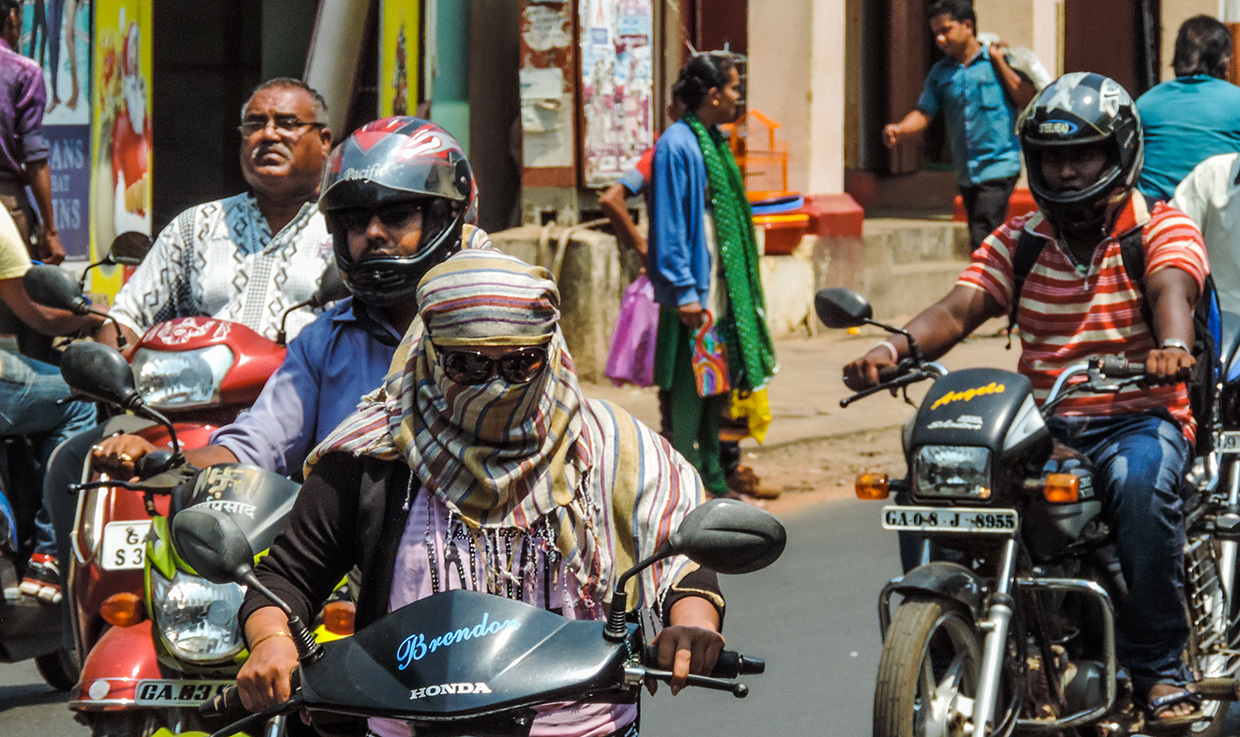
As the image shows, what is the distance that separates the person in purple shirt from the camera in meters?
6.99

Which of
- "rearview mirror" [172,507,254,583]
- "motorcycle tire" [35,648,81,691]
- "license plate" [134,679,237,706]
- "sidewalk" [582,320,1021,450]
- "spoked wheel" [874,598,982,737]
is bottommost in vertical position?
"motorcycle tire" [35,648,81,691]

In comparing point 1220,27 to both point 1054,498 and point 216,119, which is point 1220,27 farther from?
point 216,119

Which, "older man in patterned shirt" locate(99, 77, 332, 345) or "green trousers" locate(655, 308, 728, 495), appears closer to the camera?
"older man in patterned shirt" locate(99, 77, 332, 345)

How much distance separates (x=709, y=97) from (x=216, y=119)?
6715 mm

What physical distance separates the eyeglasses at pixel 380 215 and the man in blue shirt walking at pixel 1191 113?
13.2 feet

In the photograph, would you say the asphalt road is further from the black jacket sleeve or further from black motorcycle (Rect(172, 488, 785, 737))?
black motorcycle (Rect(172, 488, 785, 737))

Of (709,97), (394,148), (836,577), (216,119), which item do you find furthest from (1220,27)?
(216,119)

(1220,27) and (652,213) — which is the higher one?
(1220,27)

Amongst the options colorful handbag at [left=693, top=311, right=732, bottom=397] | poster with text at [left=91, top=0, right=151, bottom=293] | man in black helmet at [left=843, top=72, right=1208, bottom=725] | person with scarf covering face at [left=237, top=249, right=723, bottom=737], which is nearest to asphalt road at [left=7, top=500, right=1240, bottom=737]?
colorful handbag at [left=693, top=311, right=732, bottom=397]

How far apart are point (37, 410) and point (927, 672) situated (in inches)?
114

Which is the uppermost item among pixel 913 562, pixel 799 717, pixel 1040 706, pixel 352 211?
pixel 352 211

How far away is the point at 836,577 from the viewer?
6.71m

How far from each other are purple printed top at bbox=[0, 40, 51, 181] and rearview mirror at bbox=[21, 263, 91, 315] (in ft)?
10.3

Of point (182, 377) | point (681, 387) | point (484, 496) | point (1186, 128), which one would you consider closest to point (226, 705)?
point (484, 496)
